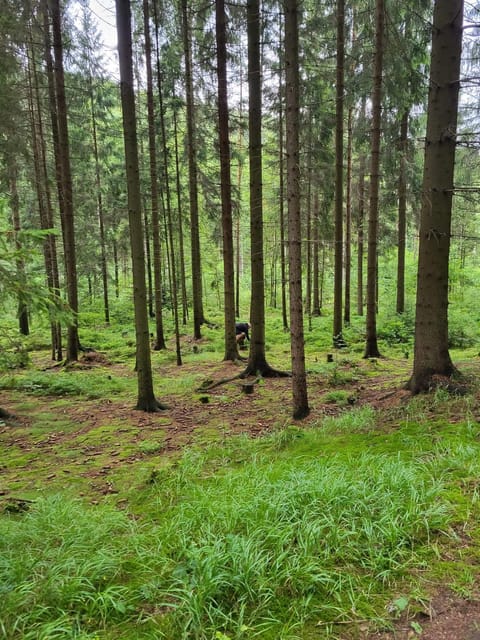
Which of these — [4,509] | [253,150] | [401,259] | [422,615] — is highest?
[253,150]

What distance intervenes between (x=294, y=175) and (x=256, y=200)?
3492 millimetres

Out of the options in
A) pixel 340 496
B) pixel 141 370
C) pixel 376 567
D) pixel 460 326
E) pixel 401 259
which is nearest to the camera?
pixel 376 567

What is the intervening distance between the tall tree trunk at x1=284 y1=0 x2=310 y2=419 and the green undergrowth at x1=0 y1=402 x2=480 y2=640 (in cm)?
230

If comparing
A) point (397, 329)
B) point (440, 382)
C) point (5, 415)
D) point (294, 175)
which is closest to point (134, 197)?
point (294, 175)

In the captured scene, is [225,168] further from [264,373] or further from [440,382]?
[440,382]

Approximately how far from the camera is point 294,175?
18.4 ft

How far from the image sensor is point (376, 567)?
234 cm

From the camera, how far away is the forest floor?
2.20m

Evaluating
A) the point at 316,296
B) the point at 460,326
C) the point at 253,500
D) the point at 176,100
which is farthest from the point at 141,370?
the point at 316,296

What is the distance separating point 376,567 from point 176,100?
44.7 feet

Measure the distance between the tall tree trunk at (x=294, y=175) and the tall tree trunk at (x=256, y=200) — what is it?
114 inches

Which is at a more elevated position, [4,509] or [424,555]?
[424,555]

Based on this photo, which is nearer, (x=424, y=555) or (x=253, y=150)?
(x=424, y=555)

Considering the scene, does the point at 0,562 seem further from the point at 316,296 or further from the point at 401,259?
the point at 316,296
